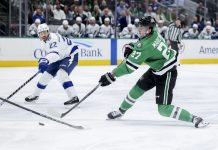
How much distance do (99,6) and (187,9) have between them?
3.37 m

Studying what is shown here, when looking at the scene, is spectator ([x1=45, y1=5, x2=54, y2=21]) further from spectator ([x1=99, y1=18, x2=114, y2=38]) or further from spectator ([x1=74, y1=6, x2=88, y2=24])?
spectator ([x1=99, y1=18, x2=114, y2=38])

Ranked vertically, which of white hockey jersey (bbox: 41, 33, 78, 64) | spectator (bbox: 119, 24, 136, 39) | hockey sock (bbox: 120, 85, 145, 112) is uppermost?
white hockey jersey (bbox: 41, 33, 78, 64)

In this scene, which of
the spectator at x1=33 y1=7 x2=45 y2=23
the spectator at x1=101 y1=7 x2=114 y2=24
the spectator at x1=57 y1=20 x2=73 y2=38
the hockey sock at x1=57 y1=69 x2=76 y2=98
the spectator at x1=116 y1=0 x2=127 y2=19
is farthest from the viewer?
the spectator at x1=116 y1=0 x2=127 y2=19

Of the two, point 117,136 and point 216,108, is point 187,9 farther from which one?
point 117,136

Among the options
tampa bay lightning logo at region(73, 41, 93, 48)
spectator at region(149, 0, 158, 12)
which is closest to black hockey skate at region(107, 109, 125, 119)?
tampa bay lightning logo at region(73, 41, 93, 48)

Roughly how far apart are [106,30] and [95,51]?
798 millimetres

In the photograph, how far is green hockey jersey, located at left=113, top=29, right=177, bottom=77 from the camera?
423 centimetres

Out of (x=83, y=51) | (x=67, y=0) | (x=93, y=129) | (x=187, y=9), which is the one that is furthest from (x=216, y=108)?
(x=187, y=9)

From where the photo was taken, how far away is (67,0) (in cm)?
1389

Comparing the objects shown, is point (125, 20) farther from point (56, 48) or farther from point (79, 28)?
point (56, 48)

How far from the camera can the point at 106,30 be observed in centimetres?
1349

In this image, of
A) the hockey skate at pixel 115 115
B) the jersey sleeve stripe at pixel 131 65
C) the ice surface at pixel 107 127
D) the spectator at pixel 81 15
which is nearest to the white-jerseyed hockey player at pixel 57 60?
the ice surface at pixel 107 127

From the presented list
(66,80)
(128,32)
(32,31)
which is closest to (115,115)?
(66,80)

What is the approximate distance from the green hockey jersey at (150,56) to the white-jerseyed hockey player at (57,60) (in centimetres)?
181
